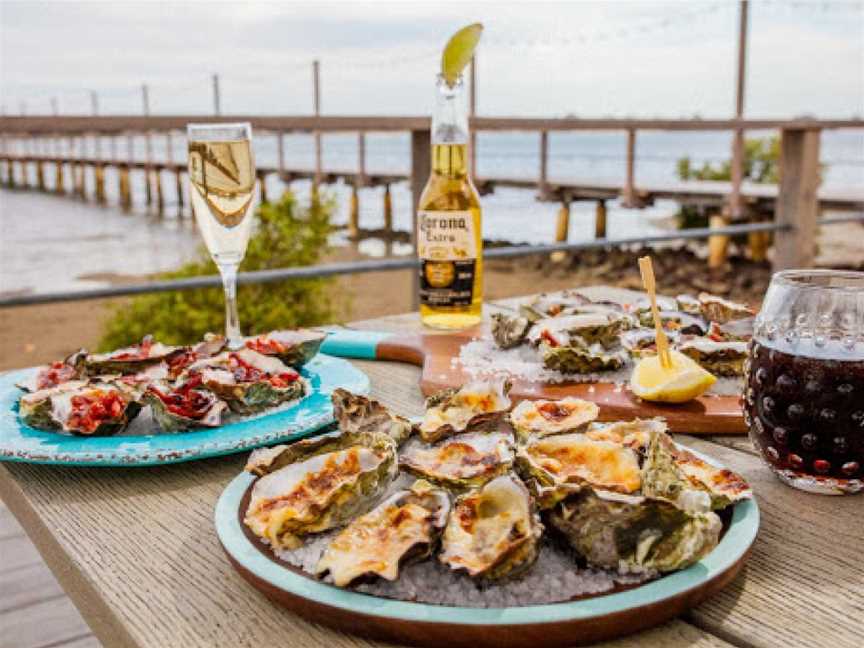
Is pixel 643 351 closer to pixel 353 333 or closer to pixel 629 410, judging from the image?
pixel 629 410

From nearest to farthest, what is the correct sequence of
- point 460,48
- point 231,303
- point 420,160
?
point 231,303 → point 460,48 → point 420,160

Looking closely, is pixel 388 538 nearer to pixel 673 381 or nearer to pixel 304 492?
pixel 304 492

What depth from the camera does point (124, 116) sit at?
225 cm

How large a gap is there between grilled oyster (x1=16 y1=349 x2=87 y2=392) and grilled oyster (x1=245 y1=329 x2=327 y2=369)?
21cm

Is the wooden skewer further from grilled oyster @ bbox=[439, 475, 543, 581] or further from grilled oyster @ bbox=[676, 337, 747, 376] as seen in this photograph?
grilled oyster @ bbox=[439, 475, 543, 581]

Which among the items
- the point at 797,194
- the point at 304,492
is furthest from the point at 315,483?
the point at 797,194

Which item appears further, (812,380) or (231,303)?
(231,303)

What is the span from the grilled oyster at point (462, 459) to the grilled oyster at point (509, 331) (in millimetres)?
471

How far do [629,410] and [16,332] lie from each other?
37.6ft

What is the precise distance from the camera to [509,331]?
1.31 meters

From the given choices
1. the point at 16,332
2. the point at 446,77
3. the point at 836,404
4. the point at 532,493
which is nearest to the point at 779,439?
the point at 836,404

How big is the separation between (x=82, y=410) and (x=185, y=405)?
108 mm

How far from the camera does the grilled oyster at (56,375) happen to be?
43.0 inches

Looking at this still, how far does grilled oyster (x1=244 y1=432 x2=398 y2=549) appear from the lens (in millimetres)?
674
